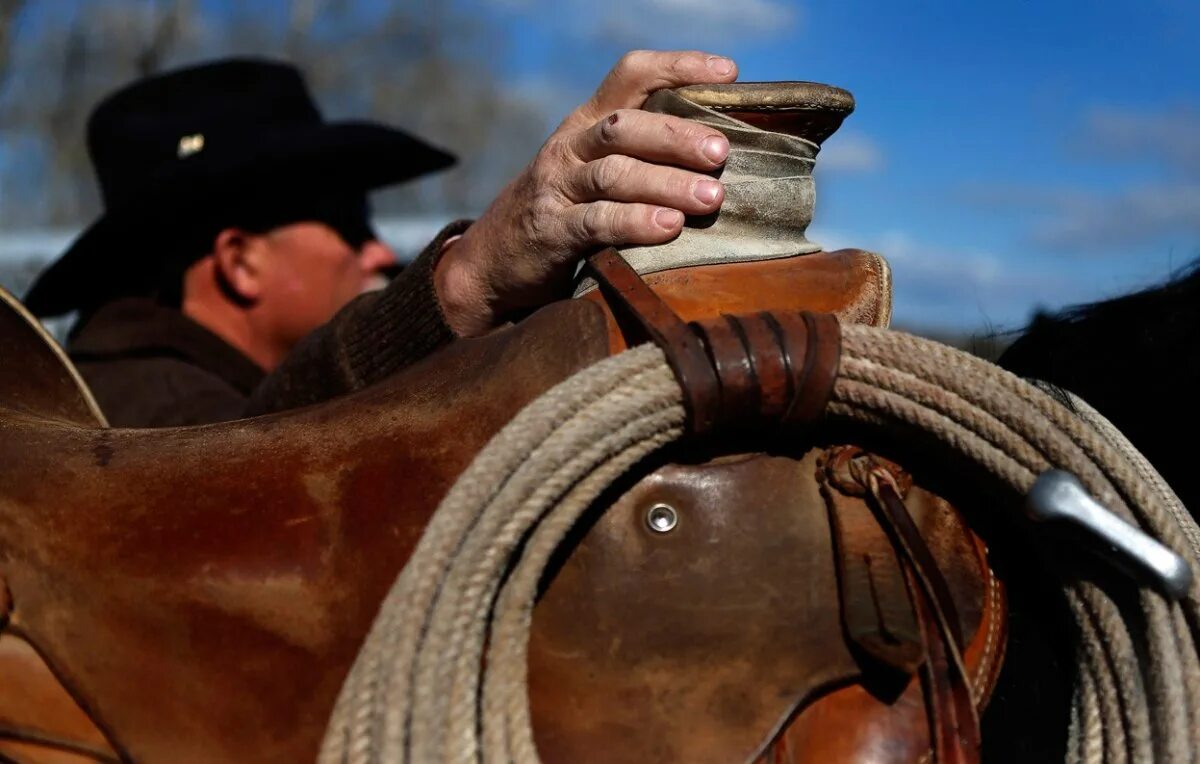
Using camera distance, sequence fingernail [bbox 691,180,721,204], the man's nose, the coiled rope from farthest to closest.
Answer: the man's nose < fingernail [bbox 691,180,721,204] < the coiled rope

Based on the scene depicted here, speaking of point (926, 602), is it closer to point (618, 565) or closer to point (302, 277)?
point (618, 565)

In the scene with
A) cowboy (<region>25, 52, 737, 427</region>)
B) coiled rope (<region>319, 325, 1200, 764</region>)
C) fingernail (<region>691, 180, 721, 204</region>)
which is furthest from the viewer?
cowboy (<region>25, 52, 737, 427</region>)

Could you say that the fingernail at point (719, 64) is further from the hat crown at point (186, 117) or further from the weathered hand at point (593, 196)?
the hat crown at point (186, 117)

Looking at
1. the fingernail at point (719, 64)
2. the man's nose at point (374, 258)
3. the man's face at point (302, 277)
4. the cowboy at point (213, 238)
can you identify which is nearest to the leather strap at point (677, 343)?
the fingernail at point (719, 64)

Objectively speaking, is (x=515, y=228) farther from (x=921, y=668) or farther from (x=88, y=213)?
(x=88, y=213)

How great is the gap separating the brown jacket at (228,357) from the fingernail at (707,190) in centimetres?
37

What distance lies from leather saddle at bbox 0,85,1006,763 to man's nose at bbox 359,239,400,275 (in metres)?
1.58

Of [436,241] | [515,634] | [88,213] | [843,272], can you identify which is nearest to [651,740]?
[515,634]

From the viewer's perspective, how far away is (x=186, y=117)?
2.19 metres

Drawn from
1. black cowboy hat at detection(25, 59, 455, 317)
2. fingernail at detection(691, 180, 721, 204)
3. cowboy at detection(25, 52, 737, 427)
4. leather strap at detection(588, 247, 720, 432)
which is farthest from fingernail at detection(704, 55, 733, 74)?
black cowboy hat at detection(25, 59, 455, 317)

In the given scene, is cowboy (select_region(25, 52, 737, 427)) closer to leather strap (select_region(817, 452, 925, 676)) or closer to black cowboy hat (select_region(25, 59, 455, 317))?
black cowboy hat (select_region(25, 59, 455, 317))

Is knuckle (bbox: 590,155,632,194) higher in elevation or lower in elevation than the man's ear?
higher

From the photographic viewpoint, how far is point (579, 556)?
0.66 metres

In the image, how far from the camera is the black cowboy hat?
2070 millimetres
